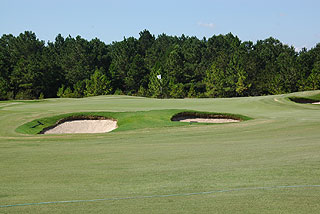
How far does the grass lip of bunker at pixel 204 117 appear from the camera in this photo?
92.0 feet

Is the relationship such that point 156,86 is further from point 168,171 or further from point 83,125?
point 168,171

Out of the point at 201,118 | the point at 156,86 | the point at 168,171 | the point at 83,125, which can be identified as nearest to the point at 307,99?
the point at 201,118

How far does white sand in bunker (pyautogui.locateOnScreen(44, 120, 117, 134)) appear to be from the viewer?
2767 centimetres

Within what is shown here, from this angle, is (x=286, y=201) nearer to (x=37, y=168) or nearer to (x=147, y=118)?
(x=37, y=168)

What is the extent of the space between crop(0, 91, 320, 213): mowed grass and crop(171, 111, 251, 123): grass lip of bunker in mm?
8069

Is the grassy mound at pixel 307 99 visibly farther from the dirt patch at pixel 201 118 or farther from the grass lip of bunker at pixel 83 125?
the grass lip of bunker at pixel 83 125

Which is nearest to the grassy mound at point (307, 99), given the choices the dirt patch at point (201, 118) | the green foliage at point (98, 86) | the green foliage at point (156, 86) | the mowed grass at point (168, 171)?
the dirt patch at point (201, 118)

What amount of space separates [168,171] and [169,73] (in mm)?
88710

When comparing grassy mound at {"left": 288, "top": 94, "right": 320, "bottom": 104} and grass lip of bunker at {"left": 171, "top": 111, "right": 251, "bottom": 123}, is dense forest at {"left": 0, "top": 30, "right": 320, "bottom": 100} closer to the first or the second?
grassy mound at {"left": 288, "top": 94, "right": 320, "bottom": 104}

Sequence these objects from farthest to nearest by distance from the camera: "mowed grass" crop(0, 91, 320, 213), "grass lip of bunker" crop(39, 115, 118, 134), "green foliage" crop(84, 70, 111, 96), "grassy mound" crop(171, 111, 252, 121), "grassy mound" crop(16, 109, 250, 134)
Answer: "green foliage" crop(84, 70, 111, 96)
"grassy mound" crop(171, 111, 252, 121)
"grass lip of bunker" crop(39, 115, 118, 134)
"grassy mound" crop(16, 109, 250, 134)
"mowed grass" crop(0, 91, 320, 213)

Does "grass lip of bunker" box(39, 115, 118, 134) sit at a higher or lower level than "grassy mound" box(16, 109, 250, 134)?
lower

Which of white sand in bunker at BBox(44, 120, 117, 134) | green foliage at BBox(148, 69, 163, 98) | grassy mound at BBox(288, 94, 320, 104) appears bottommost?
white sand in bunker at BBox(44, 120, 117, 134)

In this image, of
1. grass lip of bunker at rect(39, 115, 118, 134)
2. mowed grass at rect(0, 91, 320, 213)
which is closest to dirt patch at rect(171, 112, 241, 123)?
grass lip of bunker at rect(39, 115, 118, 134)

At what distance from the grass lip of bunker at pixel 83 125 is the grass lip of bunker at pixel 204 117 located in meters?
5.23
